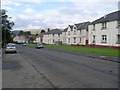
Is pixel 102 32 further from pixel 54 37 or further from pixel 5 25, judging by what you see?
pixel 54 37

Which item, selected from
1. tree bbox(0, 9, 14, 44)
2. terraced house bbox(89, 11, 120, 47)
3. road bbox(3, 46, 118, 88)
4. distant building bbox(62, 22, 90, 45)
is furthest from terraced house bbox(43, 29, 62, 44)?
road bbox(3, 46, 118, 88)

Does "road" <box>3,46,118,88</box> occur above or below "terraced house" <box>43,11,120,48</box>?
below

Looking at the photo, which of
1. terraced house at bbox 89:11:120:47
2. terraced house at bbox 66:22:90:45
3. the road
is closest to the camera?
the road

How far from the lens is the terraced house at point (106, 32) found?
51.4 metres

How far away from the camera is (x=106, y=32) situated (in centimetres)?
5550

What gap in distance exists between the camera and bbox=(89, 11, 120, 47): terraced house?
51.4 m

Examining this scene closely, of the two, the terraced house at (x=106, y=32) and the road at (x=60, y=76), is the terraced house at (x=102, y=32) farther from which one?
the road at (x=60, y=76)

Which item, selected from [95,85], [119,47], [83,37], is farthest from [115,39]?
[95,85]

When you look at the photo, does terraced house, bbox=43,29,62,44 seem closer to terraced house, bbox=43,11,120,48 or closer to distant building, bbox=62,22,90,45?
distant building, bbox=62,22,90,45

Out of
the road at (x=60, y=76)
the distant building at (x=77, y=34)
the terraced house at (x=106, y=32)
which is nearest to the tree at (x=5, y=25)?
the distant building at (x=77, y=34)

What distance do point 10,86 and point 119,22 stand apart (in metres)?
43.7

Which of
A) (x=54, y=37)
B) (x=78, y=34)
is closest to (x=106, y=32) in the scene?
(x=78, y=34)

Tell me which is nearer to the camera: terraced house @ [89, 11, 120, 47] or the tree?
terraced house @ [89, 11, 120, 47]

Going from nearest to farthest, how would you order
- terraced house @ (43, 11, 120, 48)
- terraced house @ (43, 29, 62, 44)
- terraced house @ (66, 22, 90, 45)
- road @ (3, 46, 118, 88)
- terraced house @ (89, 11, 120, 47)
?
1. road @ (3, 46, 118, 88)
2. terraced house @ (89, 11, 120, 47)
3. terraced house @ (43, 11, 120, 48)
4. terraced house @ (66, 22, 90, 45)
5. terraced house @ (43, 29, 62, 44)
